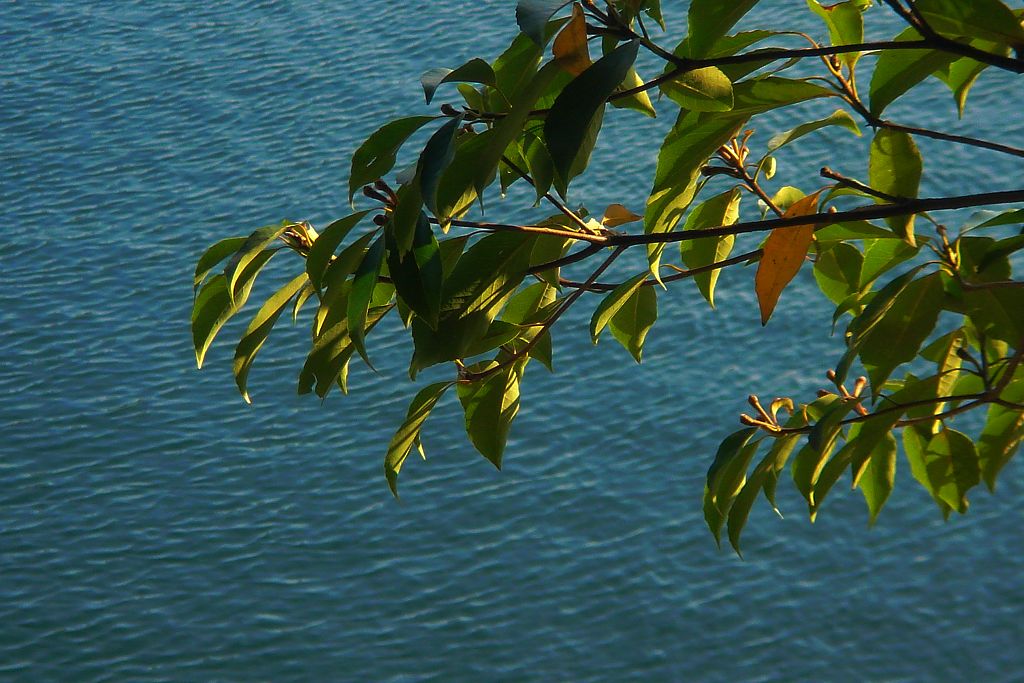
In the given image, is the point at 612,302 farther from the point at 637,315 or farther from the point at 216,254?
the point at 216,254

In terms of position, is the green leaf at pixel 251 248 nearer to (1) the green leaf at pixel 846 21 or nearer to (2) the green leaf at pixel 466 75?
(2) the green leaf at pixel 466 75

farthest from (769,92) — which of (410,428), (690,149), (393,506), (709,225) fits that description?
(393,506)

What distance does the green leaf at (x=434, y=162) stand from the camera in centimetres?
53

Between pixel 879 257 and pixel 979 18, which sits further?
pixel 879 257

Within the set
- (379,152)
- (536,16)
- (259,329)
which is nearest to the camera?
(536,16)

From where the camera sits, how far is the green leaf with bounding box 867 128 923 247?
0.75m

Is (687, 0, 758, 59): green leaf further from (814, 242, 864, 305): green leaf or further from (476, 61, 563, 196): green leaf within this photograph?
(814, 242, 864, 305): green leaf

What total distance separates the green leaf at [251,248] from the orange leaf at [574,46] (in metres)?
0.16

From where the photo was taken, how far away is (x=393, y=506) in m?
3.21

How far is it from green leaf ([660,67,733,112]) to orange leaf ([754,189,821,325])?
10 cm

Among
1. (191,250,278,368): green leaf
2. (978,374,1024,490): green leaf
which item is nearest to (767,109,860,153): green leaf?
(978,374,1024,490): green leaf

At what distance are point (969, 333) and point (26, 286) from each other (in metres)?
3.70

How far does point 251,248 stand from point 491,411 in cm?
20

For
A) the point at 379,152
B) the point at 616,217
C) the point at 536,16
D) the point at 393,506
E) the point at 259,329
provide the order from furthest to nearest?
1. the point at 393,506
2. the point at 616,217
3. the point at 259,329
4. the point at 379,152
5. the point at 536,16
